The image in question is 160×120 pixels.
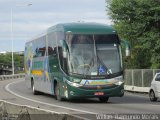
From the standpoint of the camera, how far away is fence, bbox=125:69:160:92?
119ft

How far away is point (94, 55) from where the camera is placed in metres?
22.3

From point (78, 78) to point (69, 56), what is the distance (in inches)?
40.7

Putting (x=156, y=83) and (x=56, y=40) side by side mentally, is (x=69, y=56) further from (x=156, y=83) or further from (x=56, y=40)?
(x=156, y=83)

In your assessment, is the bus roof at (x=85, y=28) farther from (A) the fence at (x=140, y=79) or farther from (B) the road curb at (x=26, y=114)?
(A) the fence at (x=140, y=79)

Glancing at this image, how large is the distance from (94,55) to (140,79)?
16600 millimetres

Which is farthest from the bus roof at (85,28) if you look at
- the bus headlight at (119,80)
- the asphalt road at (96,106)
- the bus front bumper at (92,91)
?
the asphalt road at (96,106)

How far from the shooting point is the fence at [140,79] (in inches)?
1430

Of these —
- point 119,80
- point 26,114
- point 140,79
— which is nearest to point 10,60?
point 140,79

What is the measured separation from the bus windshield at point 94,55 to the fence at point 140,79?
1275 centimetres

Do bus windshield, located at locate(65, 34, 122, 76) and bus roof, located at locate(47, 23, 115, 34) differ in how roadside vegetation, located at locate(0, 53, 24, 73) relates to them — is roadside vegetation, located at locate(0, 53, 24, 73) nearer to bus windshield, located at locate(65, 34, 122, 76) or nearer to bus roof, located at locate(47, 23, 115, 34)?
bus roof, located at locate(47, 23, 115, 34)

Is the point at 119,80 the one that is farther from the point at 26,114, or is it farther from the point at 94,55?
the point at 26,114

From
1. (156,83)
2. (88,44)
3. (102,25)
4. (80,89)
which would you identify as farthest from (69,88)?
(156,83)

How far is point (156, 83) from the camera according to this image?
2595 centimetres

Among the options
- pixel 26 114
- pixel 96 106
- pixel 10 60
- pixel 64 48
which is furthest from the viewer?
pixel 10 60
